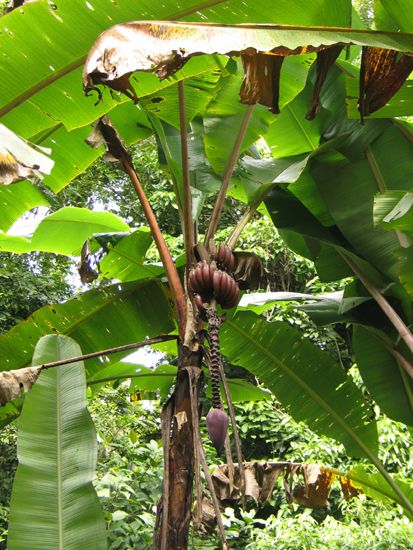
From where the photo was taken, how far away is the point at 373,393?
238 centimetres

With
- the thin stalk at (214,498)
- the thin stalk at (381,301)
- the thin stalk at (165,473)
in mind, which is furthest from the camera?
the thin stalk at (381,301)

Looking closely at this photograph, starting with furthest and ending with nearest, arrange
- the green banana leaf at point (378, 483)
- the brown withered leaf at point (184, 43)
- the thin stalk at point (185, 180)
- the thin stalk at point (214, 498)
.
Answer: the green banana leaf at point (378, 483), the thin stalk at point (185, 180), the thin stalk at point (214, 498), the brown withered leaf at point (184, 43)

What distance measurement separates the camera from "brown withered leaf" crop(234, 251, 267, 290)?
184 cm

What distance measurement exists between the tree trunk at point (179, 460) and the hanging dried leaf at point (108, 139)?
61 cm

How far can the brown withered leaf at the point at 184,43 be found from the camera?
98 centimetres

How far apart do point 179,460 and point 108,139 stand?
890mm

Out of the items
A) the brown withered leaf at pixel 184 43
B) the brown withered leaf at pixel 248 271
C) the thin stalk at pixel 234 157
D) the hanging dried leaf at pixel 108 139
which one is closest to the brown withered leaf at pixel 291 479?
the brown withered leaf at pixel 248 271

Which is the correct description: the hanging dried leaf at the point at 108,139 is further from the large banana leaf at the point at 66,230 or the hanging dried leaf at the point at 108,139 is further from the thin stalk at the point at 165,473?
the thin stalk at the point at 165,473

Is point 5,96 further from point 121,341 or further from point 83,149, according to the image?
point 121,341

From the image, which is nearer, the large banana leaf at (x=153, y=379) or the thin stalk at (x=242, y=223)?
the thin stalk at (x=242, y=223)

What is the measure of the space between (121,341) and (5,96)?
85 centimetres

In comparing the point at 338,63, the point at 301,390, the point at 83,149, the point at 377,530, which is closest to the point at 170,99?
the point at 83,149

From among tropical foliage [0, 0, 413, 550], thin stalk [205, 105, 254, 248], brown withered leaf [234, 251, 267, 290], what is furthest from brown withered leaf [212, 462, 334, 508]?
thin stalk [205, 105, 254, 248]

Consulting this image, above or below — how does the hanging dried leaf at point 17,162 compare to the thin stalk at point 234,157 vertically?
below
